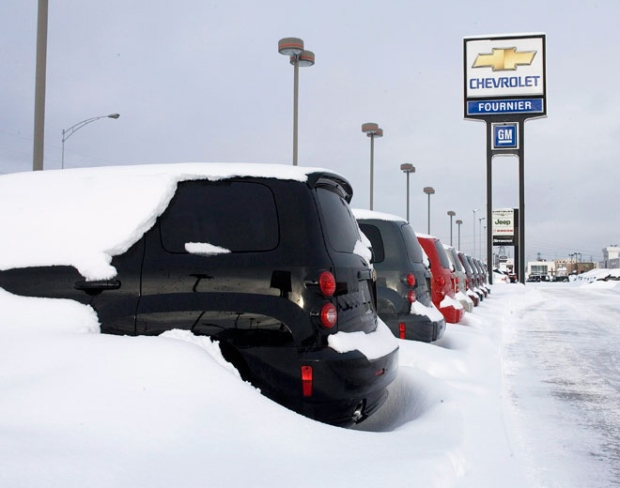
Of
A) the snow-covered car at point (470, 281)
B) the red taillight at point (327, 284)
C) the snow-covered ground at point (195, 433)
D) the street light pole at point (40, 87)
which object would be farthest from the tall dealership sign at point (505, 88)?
the red taillight at point (327, 284)

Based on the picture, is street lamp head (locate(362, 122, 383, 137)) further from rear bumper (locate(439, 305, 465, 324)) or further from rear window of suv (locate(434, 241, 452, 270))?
rear bumper (locate(439, 305, 465, 324))

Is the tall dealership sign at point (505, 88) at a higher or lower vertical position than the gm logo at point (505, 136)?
higher

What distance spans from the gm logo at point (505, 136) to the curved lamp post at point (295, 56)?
2531cm

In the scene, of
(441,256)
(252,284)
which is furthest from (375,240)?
(252,284)

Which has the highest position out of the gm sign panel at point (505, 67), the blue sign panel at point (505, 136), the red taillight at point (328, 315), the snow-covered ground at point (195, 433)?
the gm sign panel at point (505, 67)

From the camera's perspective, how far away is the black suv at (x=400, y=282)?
22.7 ft

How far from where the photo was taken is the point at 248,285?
365 centimetres

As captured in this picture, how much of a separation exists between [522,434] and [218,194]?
2.89m

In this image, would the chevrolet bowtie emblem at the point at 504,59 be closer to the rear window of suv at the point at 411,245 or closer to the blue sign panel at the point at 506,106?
the blue sign panel at the point at 506,106

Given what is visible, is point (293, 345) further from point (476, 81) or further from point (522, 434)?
point (476, 81)

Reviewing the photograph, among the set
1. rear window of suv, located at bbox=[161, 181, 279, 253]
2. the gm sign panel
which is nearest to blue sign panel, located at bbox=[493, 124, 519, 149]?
the gm sign panel

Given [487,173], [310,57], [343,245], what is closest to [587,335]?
[343,245]

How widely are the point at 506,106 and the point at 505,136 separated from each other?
197 cm

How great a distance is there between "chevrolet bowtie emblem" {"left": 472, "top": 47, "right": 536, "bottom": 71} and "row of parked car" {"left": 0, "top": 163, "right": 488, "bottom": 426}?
41027 mm
